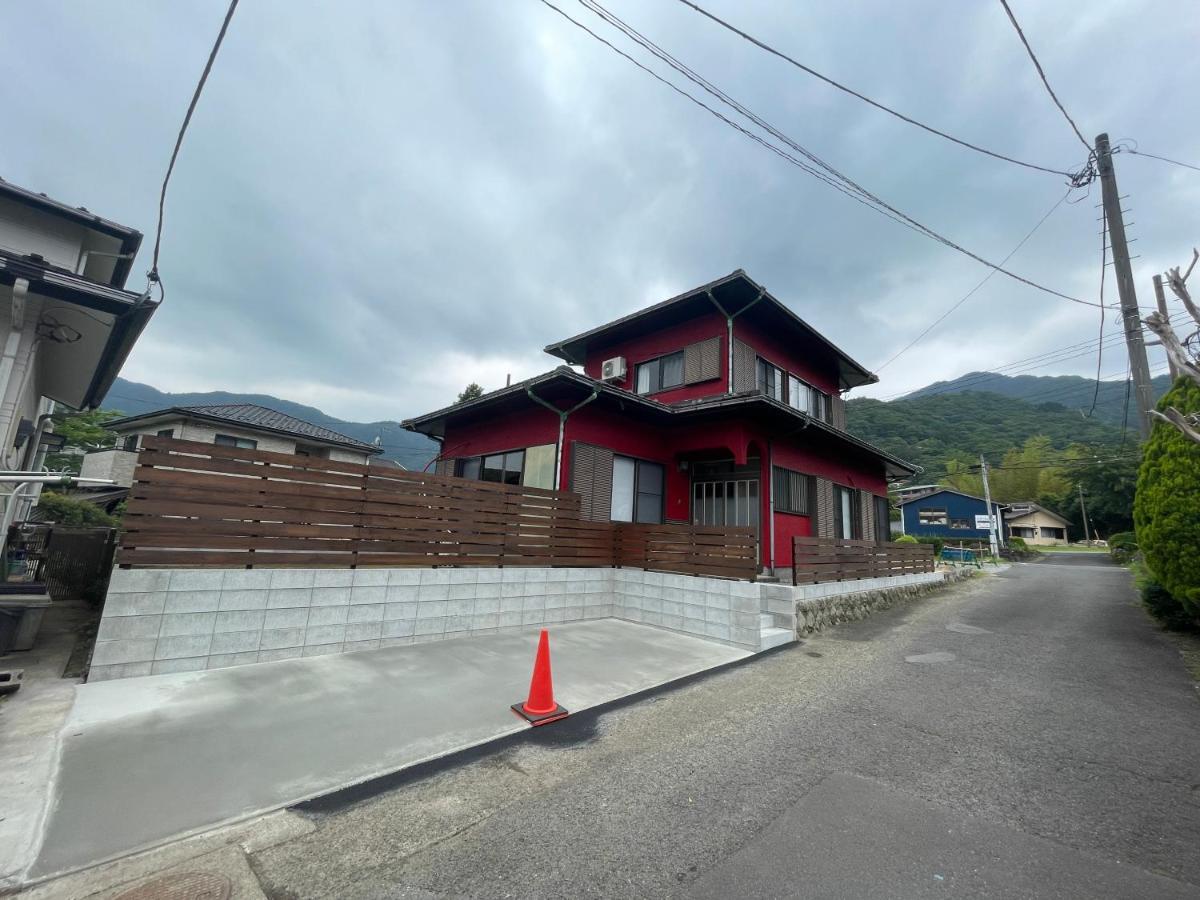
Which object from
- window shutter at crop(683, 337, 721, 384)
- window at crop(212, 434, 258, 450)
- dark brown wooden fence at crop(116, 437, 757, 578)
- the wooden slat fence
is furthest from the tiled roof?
the wooden slat fence

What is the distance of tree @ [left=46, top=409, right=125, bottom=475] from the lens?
17672mm

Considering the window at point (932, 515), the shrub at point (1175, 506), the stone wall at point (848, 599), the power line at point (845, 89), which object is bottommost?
the stone wall at point (848, 599)

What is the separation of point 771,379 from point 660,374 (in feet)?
9.08

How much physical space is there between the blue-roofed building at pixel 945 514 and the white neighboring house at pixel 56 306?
39765 millimetres

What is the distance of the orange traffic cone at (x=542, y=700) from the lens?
3.66 metres

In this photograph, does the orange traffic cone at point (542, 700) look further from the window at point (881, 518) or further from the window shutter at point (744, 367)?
the window at point (881, 518)

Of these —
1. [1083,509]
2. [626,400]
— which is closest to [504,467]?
[626,400]

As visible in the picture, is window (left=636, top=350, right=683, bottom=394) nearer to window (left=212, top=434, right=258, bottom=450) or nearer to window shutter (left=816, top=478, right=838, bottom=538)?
window shutter (left=816, top=478, right=838, bottom=538)

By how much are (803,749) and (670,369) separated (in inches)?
348

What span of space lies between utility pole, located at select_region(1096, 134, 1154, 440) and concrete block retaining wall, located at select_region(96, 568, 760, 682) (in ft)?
21.1

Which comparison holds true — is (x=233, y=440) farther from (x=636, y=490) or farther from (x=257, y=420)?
(x=636, y=490)

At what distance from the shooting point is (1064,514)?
4431 centimetres

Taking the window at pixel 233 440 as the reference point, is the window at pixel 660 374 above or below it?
above

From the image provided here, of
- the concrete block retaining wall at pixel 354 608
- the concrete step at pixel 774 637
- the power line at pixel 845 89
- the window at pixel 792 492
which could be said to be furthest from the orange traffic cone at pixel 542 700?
the window at pixel 792 492
